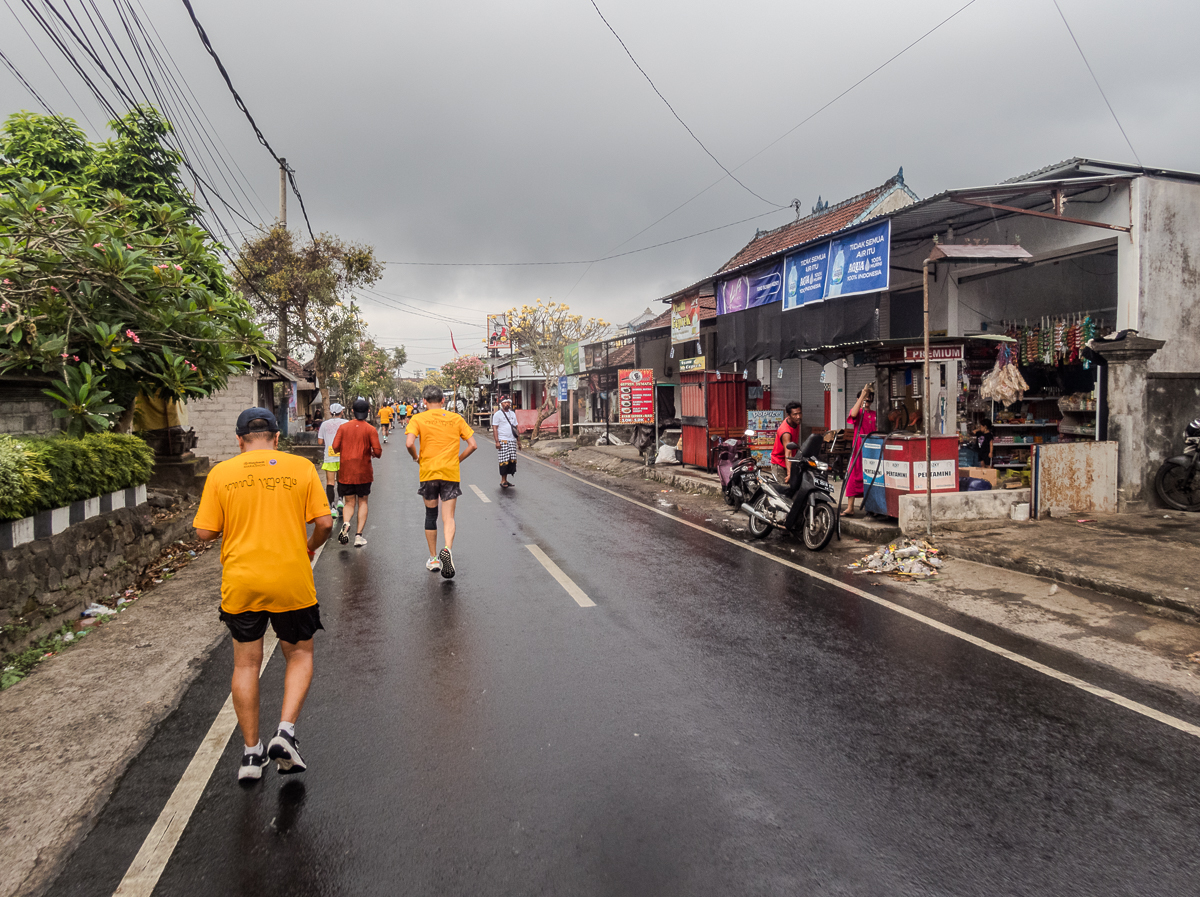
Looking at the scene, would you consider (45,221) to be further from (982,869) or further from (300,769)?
(982,869)

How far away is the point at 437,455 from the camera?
743 cm

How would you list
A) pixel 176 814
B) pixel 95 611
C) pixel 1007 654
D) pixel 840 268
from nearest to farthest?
pixel 176 814, pixel 1007 654, pixel 95 611, pixel 840 268

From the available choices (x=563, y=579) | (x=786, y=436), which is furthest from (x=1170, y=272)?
(x=563, y=579)

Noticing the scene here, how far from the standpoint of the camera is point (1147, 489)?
996 centimetres

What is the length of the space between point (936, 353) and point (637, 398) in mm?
10278

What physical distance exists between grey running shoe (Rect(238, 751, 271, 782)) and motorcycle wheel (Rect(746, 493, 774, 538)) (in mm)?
7135

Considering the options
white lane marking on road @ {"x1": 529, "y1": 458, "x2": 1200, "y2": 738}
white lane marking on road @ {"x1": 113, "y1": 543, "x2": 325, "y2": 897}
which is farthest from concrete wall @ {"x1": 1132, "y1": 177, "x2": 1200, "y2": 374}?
white lane marking on road @ {"x1": 113, "y1": 543, "x2": 325, "y2": 897}

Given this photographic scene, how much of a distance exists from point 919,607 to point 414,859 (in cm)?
490

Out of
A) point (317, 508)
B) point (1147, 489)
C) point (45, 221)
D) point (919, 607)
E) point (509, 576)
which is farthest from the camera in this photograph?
point (1147, 489)

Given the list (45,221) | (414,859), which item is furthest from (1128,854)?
(45,221)

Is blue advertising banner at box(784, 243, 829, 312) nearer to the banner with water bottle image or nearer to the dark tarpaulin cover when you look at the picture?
the banner with water bottle image

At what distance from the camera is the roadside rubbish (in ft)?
24.5

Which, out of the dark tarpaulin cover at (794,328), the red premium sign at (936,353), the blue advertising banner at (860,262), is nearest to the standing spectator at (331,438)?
the dark tarpaulin cover at (794,328)

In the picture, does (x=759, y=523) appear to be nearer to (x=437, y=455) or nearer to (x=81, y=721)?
(x=437, y=455)
